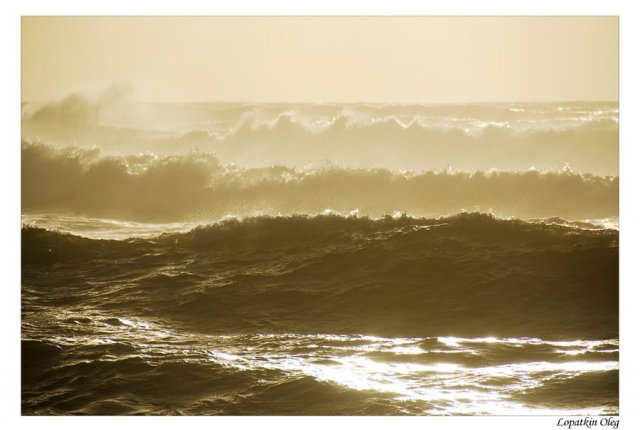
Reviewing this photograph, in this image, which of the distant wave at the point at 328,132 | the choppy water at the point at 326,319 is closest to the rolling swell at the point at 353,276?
the choppy water at the point at 326,319

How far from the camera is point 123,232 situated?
454 centimetres

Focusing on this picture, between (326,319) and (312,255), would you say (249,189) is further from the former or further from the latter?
(326,319)

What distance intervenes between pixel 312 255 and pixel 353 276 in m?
0.33

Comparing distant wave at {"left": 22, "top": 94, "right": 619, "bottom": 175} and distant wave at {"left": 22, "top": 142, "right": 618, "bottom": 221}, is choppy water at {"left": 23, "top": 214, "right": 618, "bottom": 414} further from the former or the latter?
distant wave at {"left": 22, "top": 94, "right": 619, "bottom": 175}

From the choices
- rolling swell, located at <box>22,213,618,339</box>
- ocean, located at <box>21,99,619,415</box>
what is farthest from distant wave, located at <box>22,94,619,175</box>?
rolling swell, located at <box>22,213,618,339</box>

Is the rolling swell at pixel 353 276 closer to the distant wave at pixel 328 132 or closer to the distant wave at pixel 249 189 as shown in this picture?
the distant wave at pixel 249 189

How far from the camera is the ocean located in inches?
158

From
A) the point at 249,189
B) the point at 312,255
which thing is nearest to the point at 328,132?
the point at 249,189

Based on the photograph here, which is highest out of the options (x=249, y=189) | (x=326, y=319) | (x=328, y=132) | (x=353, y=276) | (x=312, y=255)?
(x=328, y=132)

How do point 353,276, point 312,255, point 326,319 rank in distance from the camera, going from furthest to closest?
point 312,255
point 353,276
point 326,319

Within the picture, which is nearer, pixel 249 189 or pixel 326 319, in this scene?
pixel 326 319

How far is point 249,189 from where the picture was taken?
4.51m
